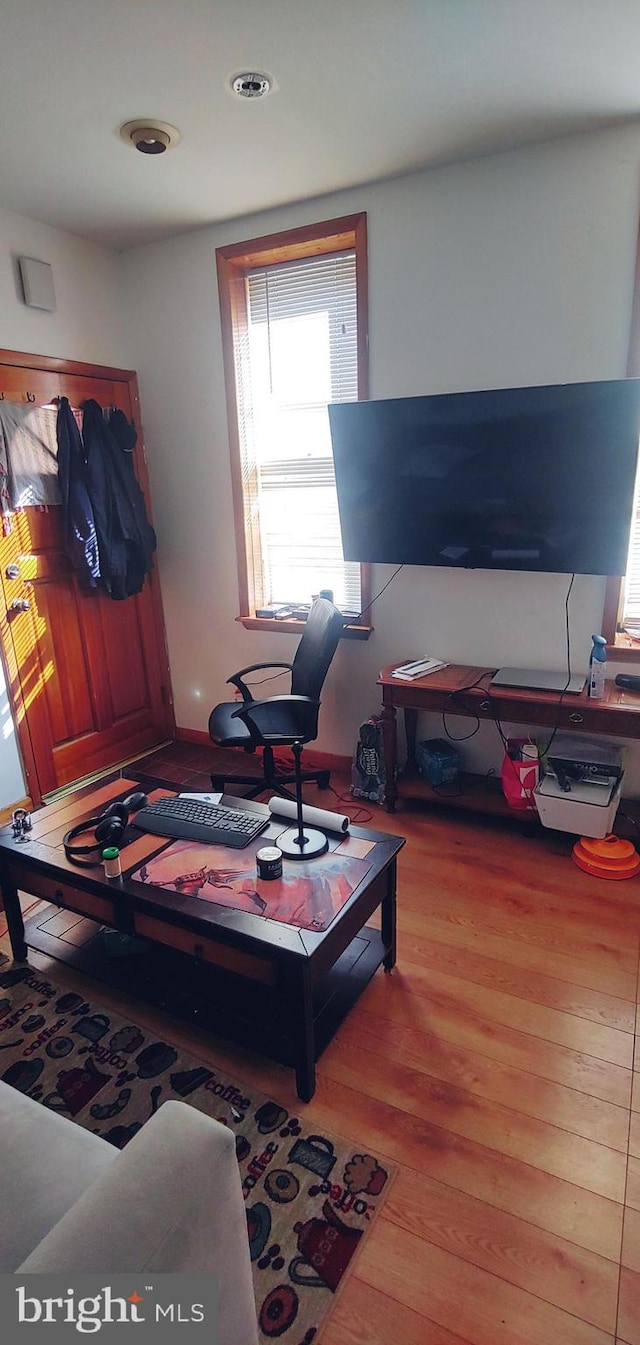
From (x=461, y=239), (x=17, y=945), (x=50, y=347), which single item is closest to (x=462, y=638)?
(x=461, y=239)

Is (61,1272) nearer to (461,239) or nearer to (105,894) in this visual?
(105,894)

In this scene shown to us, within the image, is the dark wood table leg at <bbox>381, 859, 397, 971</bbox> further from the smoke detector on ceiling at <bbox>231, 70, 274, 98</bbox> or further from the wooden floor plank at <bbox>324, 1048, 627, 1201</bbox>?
the smoke detector on ceiling at <bbox>231, 70, 274, 98</bbox>

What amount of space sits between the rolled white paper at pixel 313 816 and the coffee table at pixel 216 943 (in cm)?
4

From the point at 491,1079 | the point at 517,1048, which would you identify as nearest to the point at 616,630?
the point at 517,1048

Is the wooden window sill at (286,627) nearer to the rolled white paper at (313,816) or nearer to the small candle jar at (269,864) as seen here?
the rolled white paper at (313,816)

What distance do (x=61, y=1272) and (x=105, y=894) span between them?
3.48 ft

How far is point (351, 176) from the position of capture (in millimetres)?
2621

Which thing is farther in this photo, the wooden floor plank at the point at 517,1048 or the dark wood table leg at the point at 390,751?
the dark wood table leg at the point at 390,751

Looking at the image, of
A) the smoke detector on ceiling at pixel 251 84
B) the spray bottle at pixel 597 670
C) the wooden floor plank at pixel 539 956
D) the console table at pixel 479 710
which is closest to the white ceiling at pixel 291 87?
the smoke detector on ceiling at pixel 251 84

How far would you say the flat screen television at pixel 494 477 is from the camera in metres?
2.27

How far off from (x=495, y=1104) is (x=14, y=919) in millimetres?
1482

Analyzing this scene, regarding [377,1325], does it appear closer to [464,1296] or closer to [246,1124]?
[464,1296]

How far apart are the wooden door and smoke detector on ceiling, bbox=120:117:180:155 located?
1.01 m

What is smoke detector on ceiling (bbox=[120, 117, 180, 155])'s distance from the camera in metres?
2.17
